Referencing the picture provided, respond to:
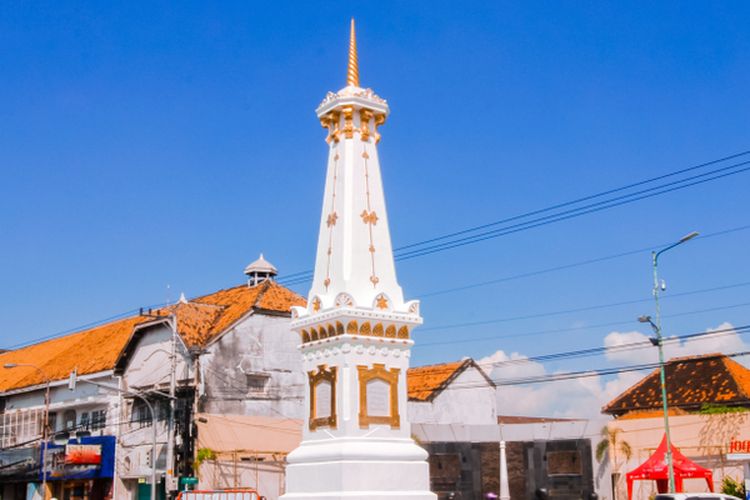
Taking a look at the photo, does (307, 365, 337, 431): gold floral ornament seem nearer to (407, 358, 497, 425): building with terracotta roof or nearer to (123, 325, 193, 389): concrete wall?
(123, 325, 193, 389): concrete wall

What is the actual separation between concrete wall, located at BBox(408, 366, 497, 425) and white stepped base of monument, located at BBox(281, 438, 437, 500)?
2643cm

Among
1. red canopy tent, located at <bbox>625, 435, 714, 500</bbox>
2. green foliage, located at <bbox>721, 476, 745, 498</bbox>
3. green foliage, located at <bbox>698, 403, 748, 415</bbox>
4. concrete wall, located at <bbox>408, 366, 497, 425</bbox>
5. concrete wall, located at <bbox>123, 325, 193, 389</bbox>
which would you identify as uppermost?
concrete wall, located at <bbox>123, 325, 193, 389</bbox>

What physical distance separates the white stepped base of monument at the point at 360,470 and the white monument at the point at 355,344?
19 millimetres

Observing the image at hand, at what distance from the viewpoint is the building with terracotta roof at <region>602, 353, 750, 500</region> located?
111ft

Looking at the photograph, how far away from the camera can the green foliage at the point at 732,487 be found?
31.5m

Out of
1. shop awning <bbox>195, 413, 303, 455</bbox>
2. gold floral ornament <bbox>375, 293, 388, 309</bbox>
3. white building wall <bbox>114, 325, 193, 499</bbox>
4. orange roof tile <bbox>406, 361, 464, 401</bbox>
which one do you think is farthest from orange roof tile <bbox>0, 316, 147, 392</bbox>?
gold floral ornament <bbox>375, 293, 388, 309</bbox>

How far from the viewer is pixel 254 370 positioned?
41.3 metres

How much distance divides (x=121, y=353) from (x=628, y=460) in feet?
77.7

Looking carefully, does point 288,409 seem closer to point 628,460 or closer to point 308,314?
point 628,460

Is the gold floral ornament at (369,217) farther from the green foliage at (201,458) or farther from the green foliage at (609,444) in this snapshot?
the green foliage at (609,444)

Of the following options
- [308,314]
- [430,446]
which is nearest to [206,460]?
[430,446]

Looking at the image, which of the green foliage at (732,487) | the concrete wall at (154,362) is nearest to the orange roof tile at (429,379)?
the concrete wall at (154,362)

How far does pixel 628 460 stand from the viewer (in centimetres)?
3722

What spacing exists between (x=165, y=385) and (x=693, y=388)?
76.7ft
